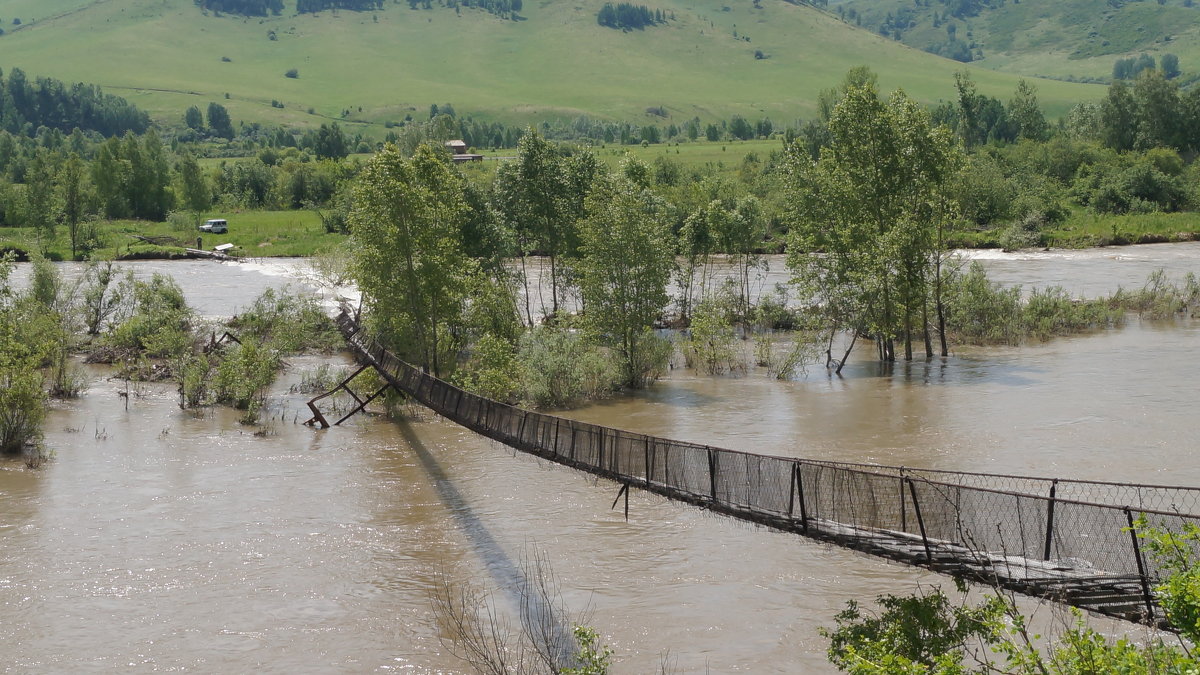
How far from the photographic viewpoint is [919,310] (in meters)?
48.5

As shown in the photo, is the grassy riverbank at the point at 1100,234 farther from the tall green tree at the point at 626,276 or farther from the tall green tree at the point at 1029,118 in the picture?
the tall green tree at the point at 626,276

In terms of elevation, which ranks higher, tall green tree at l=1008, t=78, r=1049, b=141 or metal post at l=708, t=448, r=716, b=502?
tall green tree at l=1008, t=78, r=1049, b=141

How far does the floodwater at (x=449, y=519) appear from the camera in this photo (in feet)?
65.0

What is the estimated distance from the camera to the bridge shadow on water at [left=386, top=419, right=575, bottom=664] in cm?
1925

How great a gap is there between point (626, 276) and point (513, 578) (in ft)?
68.5

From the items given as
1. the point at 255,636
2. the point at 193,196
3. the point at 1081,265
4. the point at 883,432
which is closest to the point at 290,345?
the point at 883,432

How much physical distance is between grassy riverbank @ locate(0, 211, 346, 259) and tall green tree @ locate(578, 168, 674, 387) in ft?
165

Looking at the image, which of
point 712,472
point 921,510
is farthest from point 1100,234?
point 712,472

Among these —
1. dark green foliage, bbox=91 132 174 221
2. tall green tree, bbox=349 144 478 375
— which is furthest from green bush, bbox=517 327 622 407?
dark green foliage, bbox=91 132 174 221

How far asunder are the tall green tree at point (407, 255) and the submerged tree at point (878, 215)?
48.5 ft

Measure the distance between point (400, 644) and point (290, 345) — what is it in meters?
31.7

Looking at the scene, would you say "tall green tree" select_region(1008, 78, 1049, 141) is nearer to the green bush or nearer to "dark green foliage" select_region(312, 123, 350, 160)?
the green bush

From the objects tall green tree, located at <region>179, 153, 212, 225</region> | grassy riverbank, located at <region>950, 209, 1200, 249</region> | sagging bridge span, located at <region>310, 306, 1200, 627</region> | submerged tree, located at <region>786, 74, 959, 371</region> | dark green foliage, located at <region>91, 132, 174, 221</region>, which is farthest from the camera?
tall green tree, located at <region>179, 153, 212, 225</region>

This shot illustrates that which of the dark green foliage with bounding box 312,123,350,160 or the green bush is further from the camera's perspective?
the dark green foliage with bounding box 312,123,350,160
